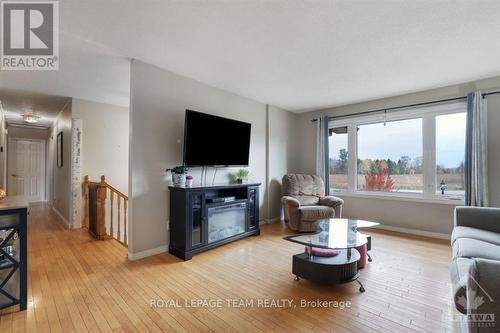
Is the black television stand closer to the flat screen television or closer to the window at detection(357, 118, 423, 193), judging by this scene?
the flat screen television

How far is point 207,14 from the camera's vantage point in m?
1.99

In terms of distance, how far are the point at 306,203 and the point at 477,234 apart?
8.06ft

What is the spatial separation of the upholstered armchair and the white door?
739cm

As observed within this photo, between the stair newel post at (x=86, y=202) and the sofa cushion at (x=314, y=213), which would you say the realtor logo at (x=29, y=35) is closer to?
the stair newel post at (x=86, y=202)

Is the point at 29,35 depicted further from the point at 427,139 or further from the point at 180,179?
the point at 427,139

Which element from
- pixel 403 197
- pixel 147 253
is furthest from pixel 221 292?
pixel 403 197

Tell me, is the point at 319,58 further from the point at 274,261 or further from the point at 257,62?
the point at 274,261

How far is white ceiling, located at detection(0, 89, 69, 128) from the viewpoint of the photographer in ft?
13.3

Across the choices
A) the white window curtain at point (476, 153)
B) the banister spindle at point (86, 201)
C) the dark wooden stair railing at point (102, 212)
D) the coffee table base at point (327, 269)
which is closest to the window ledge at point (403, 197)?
the white window curtain at point (476, 153)

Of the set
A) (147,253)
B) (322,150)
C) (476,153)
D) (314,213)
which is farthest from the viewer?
(322,150)

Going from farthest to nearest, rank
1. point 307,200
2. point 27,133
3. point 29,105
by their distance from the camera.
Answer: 1. point 27,133
2. point 29,105
3. point 307,200

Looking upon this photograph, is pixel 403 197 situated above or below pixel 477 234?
above

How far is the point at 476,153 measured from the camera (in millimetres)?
3365

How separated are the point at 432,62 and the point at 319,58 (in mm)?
1443
